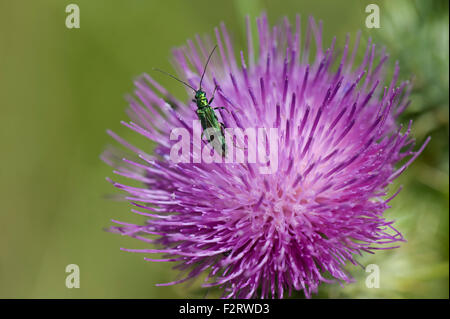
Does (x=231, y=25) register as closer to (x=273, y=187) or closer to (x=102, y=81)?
(x=102, y=81)

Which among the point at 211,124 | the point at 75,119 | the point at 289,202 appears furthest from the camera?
the point at 75,119

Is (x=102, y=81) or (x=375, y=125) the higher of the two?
(x=102, y=81)

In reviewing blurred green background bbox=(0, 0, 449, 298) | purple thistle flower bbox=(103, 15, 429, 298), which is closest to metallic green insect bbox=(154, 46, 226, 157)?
purple thistle flower bbox=(103, 15, 429, 298)

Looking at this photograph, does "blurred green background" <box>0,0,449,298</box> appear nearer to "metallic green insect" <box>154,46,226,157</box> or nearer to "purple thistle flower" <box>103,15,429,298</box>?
"metallic green insect" <box>154,46,226,157</box>

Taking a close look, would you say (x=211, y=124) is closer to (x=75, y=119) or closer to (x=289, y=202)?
(x=289, y=202)

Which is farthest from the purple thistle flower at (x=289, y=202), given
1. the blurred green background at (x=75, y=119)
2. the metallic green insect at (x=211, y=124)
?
the blurred green background at (x=75, y=119)

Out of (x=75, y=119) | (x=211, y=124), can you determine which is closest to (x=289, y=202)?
(x=211, y=124)

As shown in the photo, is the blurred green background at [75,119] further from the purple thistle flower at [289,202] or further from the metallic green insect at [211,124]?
the purple thistle flower at [289,202]

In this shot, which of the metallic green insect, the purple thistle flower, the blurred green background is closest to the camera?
the purple thistle flower

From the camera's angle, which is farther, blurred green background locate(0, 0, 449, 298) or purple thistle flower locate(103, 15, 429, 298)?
blurred green background locate(0, 0, 449, 298)

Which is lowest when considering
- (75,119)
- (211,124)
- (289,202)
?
(289,202)

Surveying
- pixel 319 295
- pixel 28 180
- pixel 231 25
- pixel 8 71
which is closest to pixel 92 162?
pixel 28 180
